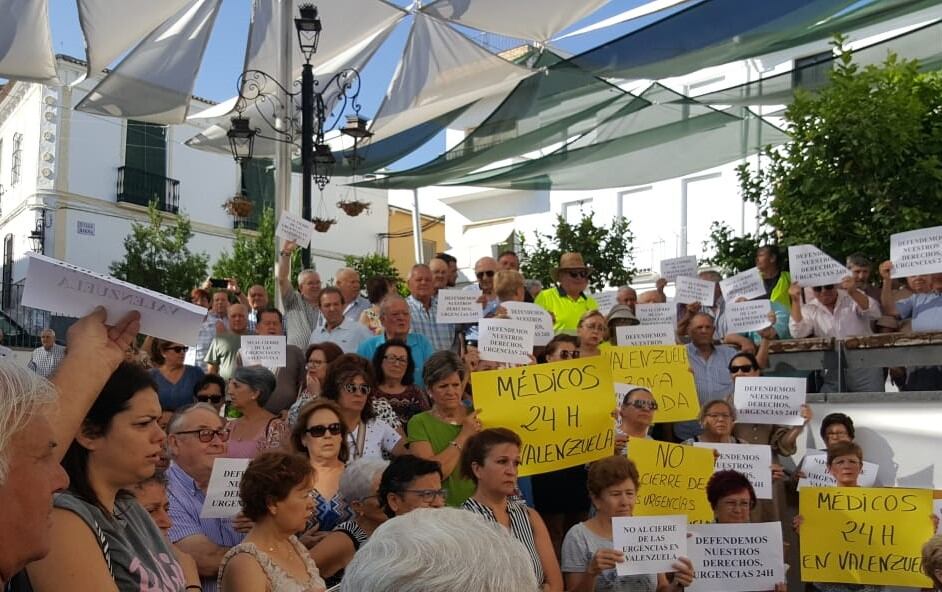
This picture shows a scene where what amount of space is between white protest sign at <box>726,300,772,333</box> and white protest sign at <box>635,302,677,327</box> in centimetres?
47

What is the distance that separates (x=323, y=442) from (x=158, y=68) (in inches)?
509

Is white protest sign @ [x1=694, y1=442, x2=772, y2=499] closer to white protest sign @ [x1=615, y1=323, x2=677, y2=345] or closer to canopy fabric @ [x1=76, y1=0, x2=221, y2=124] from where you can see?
white protest sign @ [x1=615, y1=323, x2=677, y2=345]

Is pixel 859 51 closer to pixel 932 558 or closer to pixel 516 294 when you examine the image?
pixel 516 294

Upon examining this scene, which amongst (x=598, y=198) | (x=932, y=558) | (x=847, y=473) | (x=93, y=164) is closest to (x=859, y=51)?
(x=847, y=473)

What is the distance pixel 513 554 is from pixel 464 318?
6.57 m

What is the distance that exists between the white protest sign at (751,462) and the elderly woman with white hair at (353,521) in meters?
2.42

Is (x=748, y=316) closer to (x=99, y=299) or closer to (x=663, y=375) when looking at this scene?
(x=663, y=375)

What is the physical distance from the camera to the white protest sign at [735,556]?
19.1ft

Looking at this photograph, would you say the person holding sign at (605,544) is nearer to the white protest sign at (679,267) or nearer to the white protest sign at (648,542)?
the white protest sign at (648,542)

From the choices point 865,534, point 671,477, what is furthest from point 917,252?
point 671,477

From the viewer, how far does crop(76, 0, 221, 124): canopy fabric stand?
16.8m

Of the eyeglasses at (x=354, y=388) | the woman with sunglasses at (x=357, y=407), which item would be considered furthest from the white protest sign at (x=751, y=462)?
the eyeglasses at (x=354, y=388)

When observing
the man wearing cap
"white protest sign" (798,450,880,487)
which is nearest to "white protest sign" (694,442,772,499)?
"white protest sign" (798,450,880,487)

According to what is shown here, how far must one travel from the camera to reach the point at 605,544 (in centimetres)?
565
